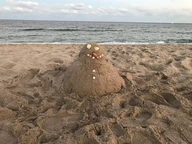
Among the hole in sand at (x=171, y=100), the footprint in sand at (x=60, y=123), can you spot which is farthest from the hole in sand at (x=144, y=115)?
the footprint in sand at (x=60, y=123)

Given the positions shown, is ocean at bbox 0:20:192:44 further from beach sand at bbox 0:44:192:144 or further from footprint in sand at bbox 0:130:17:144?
footprint in sand at bbox 0:130:17:144

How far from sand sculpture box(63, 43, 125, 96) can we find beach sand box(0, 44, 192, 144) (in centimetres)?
13

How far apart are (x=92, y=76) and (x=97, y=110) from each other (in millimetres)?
685

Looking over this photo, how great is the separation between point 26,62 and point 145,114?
3406mm

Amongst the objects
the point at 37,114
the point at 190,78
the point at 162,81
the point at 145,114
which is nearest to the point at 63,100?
the point at 37,114

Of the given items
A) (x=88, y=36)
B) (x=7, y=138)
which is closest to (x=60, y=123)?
(x=7, y=138)

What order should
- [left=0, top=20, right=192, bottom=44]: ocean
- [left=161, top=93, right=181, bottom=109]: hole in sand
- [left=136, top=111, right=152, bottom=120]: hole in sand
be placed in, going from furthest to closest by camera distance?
[left=0, top=20, right=192, bottom=44]: ocean < [left=161, top=93, right=181, bottom=109]: hole in sand < [left=136, top=111, right=152, bottom=120]: hole in sand

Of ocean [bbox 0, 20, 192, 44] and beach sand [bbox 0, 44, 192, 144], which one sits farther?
ocean [bbox 0, 20, 192, 44]

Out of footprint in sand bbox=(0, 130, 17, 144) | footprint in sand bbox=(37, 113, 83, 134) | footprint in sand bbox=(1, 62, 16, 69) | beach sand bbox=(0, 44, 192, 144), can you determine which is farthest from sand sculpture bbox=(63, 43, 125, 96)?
footprint in sand bbox=(1, 62, 16, 69)

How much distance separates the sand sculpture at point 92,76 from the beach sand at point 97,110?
13 centimetres

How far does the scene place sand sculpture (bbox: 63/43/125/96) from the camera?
3461mm

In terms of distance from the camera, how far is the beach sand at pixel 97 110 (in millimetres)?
2408

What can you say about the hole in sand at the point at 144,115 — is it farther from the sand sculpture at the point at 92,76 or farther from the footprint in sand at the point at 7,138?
the footprint in sand at the point at 7,138

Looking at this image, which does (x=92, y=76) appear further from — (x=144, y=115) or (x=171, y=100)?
(x=171, y=100)
